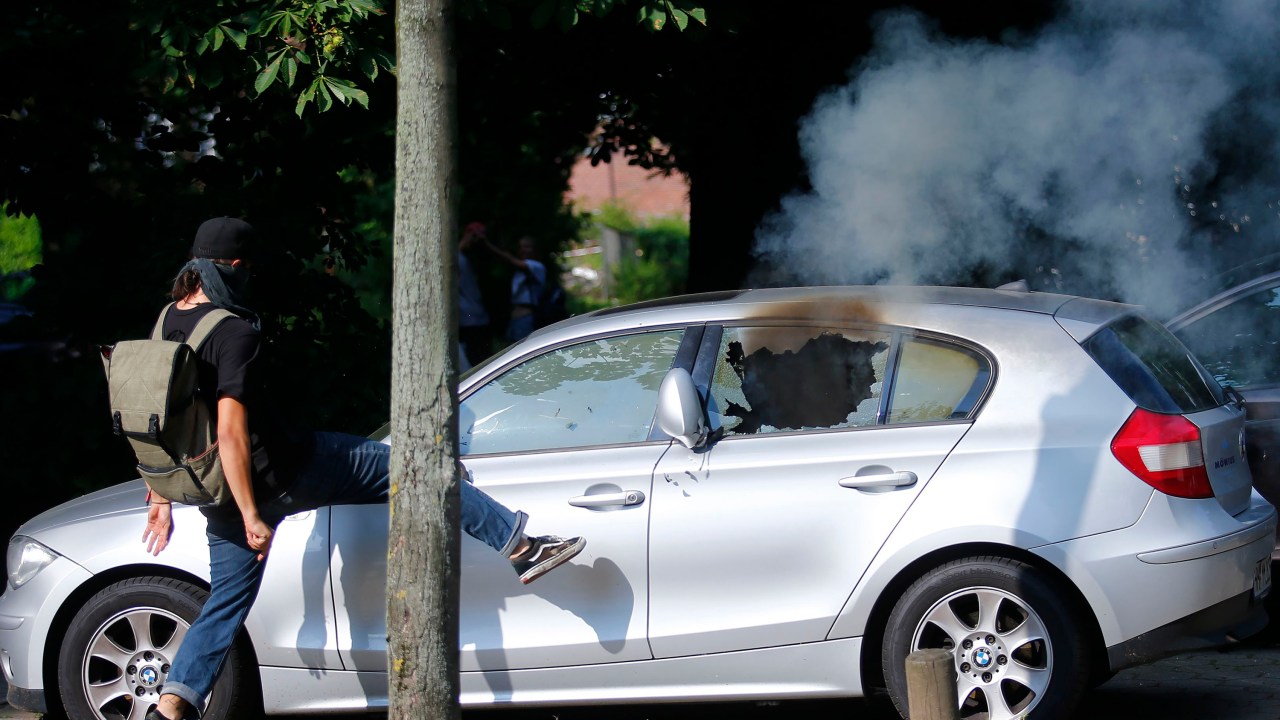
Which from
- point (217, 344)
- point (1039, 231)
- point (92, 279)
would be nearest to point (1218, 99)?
point (1039, 231)

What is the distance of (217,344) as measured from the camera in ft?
14.3

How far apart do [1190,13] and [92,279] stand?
6481mm

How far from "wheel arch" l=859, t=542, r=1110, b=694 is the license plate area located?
62 centimetres

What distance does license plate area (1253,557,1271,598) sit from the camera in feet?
14.5

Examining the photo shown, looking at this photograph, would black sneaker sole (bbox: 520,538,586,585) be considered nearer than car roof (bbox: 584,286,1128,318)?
Yes

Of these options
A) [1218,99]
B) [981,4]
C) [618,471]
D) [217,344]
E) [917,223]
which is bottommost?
[618,471]

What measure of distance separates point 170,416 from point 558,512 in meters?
1.30

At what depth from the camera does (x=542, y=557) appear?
14.4 feet

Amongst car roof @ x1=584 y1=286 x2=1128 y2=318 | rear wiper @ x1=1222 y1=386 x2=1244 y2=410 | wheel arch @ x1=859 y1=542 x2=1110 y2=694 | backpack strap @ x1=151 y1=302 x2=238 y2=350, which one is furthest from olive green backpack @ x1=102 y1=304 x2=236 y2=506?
rear wiper @ x1=1222 y1=386 x2=1244 y2=410

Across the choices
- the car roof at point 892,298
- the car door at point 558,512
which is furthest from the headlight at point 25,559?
the car roof at point 892,298

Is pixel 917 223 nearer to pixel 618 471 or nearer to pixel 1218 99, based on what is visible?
pixel 1218 99

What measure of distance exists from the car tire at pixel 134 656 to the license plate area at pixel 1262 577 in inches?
137

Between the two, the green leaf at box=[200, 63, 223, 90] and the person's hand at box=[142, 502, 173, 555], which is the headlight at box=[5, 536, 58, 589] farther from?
the green leaf at box=[200, 63, 223, 90]

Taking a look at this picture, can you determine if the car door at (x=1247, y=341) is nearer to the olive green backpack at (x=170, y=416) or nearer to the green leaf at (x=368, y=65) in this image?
the green leaf at (x=368, y=65)
